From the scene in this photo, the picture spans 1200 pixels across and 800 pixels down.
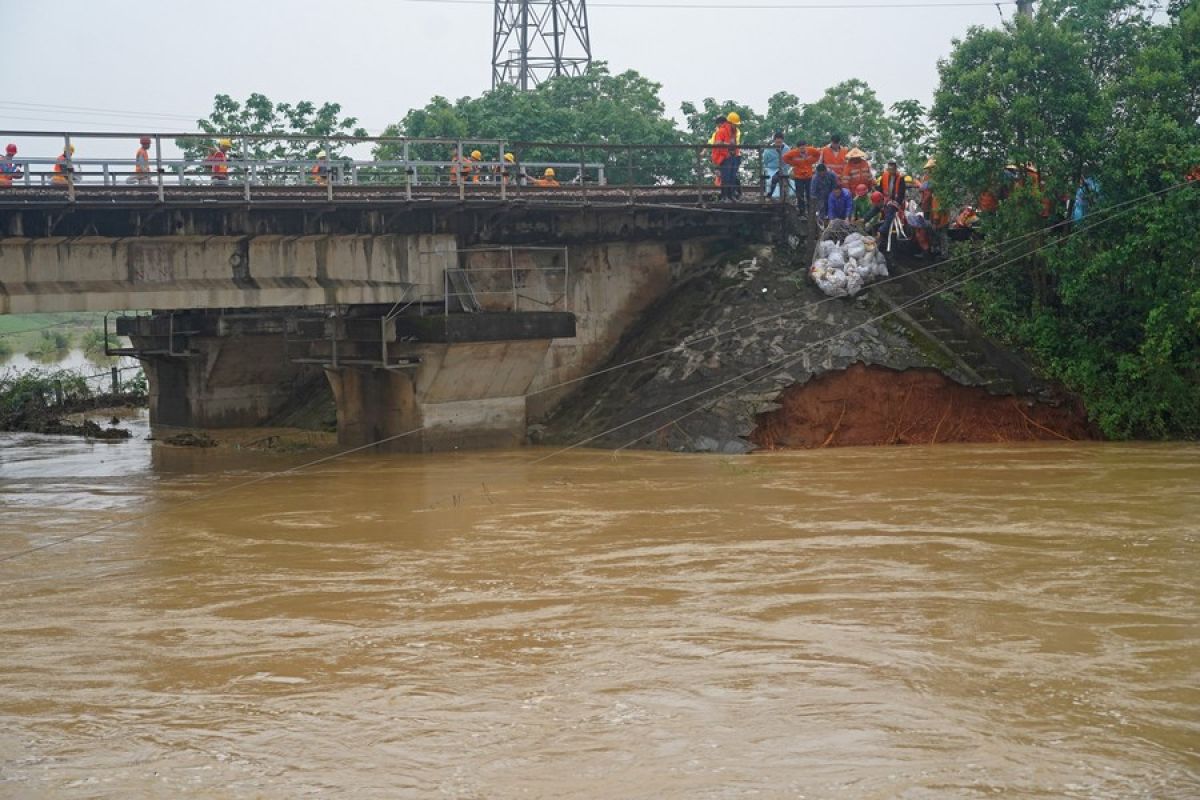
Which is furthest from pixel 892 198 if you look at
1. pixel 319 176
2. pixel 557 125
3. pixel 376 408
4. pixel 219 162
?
pixel 557 125

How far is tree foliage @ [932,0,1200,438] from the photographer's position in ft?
83.0

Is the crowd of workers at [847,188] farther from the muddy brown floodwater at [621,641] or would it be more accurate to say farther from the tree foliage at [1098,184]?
the muddy brown floodwater at [621,641]

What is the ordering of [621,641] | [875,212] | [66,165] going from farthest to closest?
[875,212] < [66,165] < [621,641]

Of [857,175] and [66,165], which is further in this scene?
[857,175]

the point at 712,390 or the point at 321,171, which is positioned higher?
the point at 321,171

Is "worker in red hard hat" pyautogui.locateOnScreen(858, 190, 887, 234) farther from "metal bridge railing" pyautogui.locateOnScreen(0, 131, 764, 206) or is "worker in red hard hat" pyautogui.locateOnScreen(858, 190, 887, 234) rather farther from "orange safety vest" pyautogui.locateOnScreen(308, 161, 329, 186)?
"orange safety vest" pyautogui.locateOnScreen(308, 161, 329, 186)

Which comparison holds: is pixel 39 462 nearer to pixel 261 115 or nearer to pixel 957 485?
pixel 957 485

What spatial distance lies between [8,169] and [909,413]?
1682 centimetres

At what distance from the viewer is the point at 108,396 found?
4284 cm

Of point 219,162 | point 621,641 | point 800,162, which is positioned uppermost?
point 800,162

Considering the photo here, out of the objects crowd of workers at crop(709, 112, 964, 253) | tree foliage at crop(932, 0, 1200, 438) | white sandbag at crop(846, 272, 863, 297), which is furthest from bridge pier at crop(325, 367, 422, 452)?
tree foliage at crop(932, 0, 1200, 438)

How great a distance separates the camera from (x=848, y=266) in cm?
2792

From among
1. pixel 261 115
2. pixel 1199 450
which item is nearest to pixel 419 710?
pixel 1199 450

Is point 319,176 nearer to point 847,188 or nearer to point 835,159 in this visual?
point 835,159
